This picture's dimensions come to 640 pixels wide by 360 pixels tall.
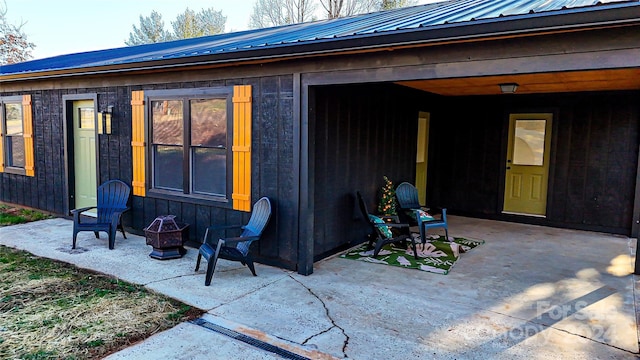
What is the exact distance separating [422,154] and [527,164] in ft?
5.44

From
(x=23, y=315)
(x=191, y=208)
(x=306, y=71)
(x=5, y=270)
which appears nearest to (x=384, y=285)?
(x=306, y=71)

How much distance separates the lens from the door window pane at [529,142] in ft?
23.5

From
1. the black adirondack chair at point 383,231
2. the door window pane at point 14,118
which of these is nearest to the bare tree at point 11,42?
the door window pane at point 14,118

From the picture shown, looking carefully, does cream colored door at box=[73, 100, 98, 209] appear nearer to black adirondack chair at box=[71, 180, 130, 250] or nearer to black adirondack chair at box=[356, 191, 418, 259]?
black adirondack chair at box=[71, 180, 130, 250]

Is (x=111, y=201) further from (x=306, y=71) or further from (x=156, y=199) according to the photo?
(x=306, y=71)

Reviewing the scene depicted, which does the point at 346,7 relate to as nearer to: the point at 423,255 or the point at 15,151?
the point at 15,151

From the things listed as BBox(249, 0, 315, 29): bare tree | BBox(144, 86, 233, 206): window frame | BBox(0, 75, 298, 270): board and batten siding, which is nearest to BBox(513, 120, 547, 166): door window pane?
BBox(0, 75, 298, 270): board and batten siding

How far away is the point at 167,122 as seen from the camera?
5555mm

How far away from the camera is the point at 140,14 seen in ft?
78.6

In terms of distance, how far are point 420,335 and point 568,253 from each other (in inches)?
127

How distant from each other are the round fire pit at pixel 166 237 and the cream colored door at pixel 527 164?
5247 mm

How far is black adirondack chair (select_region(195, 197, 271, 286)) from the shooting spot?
416 cm

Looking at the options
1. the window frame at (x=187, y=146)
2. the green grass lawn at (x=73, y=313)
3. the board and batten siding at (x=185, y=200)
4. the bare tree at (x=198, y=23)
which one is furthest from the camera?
the bare tree at (x=198, y=23)

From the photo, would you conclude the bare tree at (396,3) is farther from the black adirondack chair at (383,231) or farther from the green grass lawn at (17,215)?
the green grass lawn at (17,215)
